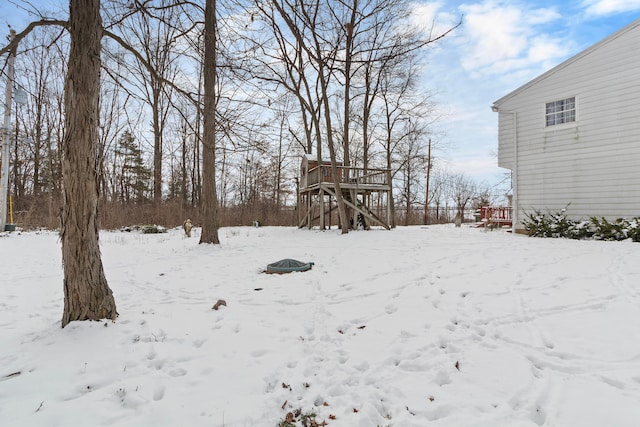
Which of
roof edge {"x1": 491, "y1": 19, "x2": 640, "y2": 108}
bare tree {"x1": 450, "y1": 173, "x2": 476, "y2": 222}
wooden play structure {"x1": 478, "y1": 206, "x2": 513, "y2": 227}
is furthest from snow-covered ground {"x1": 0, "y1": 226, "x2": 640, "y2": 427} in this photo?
bare tree {"x1": 450, "y1": 173, "x2": 476, "y2": 222}

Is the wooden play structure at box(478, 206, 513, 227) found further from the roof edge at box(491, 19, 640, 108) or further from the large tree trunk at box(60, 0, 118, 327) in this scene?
the large tree trunk at box(60, 0, 118, 327)

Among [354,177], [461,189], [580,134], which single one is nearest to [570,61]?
[580,134]

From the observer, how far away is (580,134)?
9.31 meters

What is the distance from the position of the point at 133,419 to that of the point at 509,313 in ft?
11.4

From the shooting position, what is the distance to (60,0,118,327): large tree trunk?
288 cm

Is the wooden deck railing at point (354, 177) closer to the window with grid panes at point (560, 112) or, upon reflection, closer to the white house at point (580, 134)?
the white house at point (580, 134)

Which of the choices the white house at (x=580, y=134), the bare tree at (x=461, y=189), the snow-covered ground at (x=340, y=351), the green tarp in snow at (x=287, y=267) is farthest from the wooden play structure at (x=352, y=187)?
the bare tree at (x=461, y=189)

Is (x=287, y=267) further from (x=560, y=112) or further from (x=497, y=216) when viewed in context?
(x=497, y=216)

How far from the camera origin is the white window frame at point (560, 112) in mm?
9562

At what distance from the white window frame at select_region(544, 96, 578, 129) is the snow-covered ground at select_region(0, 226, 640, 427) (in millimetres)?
6421

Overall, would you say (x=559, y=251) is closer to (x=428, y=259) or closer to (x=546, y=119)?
(x=428, y=259)

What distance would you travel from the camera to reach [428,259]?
6234 mm

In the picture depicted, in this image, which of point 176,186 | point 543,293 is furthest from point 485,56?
point 176,186

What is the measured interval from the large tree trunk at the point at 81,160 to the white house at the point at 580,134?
11667 millimetres
